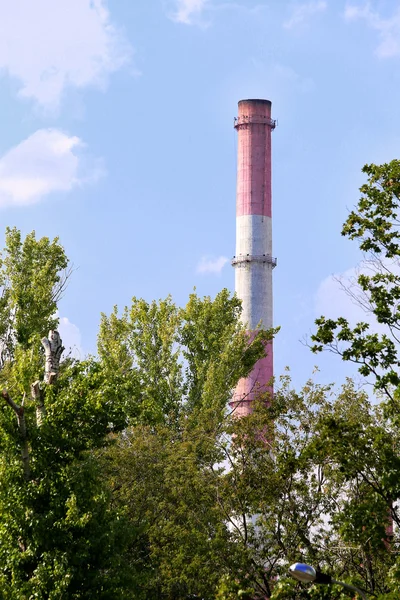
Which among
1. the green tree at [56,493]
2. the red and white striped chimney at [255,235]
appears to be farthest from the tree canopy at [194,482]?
the red and white striped chimney at [255,235]

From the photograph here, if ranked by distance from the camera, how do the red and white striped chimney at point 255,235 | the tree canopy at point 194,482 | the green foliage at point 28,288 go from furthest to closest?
1. the red and white striped chimney at point 255,235
2. the green foliage at point 28,288
3. the tree canopy at point 194,482

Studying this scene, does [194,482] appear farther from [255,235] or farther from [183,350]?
[255,235]

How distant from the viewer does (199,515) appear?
2739cm

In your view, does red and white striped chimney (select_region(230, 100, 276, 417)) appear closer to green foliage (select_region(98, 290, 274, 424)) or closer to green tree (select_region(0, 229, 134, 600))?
green foliage (select_region(98, 290, 274, 424))

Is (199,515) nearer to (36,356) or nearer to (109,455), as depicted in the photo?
(109,455)

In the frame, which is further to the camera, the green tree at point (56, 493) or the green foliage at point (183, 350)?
the green foliage at point (183, 350)

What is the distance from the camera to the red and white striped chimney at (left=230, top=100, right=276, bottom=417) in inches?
2368

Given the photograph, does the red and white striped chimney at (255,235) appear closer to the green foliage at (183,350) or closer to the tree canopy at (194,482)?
the green foliage at (183,350)

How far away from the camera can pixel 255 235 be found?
61312mm

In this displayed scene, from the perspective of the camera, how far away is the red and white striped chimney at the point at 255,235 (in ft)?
197

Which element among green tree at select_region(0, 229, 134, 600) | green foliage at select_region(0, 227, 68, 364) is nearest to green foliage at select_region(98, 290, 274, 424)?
green foliage at select_region(0, 227, 68, 364)

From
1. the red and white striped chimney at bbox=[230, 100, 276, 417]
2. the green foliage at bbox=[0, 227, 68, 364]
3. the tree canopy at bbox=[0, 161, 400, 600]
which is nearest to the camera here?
the tree canopy at bbox=[0, 161, 400, 600]

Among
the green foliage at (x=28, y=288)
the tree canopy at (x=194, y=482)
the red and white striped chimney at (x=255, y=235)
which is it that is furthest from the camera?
the red and white striped chimney at (x=255, y=235)

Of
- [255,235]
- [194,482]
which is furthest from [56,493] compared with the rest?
[255,235]
